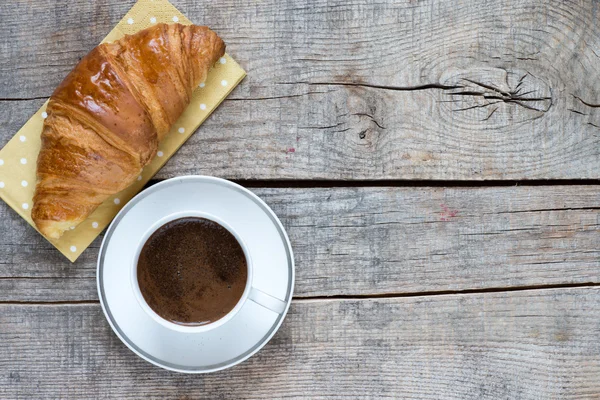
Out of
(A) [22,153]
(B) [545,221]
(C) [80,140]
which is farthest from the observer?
(B) [545,221]

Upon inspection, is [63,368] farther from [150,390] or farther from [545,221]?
[545,221]

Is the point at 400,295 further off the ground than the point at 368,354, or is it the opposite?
the point at 400,295

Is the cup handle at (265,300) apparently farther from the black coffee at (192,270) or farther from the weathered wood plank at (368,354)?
the weathered wood plank at (368,354)

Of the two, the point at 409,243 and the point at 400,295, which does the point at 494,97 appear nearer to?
the point at 409,243

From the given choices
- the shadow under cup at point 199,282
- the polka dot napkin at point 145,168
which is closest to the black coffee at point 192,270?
the shadow under cup at point 199,282

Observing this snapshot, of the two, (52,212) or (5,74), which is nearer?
(52,212)

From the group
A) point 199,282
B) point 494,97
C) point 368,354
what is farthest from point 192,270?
point 494,97

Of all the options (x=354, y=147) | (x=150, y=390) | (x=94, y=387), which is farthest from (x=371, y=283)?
(x=94, y=387)
